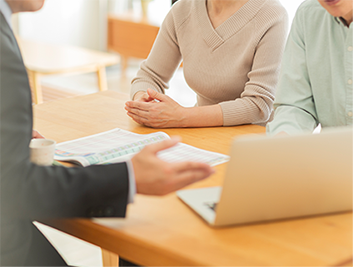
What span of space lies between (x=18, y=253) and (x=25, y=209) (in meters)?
0.12

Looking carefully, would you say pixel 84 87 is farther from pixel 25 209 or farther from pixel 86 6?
pixel 25 209

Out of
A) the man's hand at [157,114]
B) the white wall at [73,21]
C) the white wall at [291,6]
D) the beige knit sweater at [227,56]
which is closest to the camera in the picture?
the man's hand at [157,114]

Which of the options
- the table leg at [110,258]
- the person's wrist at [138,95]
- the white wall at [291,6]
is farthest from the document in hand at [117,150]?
the white wall at [291,6]

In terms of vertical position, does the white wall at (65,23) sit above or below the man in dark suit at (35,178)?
below

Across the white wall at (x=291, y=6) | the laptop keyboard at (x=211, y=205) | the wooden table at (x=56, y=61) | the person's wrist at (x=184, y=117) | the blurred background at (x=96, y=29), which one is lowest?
the blurred background at (x=96, y=29)

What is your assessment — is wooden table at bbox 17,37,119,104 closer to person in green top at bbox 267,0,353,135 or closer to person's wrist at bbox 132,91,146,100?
person's wrist at bbox 132,91,146,100

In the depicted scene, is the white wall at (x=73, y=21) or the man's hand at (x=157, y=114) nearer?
the man's hand at (x=157, y=114)

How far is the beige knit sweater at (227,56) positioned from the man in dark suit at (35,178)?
2.23ft

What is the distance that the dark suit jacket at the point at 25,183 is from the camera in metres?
A: 0.68

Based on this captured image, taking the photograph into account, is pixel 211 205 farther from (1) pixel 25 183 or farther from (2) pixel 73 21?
(2) pixel 73 21

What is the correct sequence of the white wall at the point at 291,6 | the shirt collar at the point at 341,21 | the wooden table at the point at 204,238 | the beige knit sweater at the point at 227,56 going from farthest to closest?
1. the white wall at the point at 291,6
2. the beige knit sweater at the point at 227,56
3. the shirt collar at the point at 341,21
4. the wooden table at the point at 204,238

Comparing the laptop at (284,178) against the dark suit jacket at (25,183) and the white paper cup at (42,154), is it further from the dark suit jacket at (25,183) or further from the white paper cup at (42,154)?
the white paper cup at (42,154)

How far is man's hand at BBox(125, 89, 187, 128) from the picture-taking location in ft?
4.37

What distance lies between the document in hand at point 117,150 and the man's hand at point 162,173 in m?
0.27
